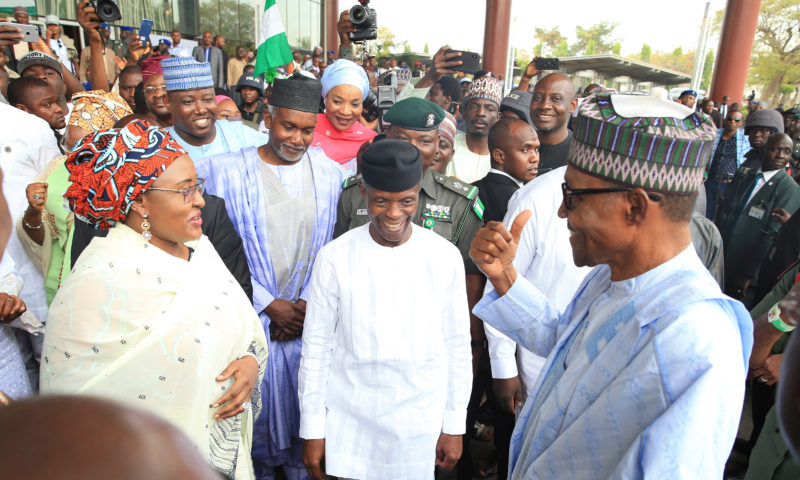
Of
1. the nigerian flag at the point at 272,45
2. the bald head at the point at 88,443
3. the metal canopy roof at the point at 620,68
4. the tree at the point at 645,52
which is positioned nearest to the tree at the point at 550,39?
the tree at the point at 645,52

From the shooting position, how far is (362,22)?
17.3 ft

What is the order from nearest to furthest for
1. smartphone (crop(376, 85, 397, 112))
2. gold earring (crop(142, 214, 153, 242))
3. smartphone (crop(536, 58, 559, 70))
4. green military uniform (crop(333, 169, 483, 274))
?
gold earring (crop(142, 214, 153, 242)) < green military uniform (crop(333, 169, 483, 274)) < smartphone (crop(376, 85, 397, 112)) < smartphone (crop(536, 58, 559, 70))

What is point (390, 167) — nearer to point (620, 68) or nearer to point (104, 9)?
point (104, 9)

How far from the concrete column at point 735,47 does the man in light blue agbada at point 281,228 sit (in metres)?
17.7

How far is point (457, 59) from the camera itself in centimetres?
472

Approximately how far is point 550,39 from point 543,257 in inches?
3133

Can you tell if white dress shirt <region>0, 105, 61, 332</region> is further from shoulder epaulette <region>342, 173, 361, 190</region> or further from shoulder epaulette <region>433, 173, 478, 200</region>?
shoulder epaulette <region>433, 173, 478, 200</region>

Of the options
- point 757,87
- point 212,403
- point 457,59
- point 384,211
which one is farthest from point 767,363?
point 757,87

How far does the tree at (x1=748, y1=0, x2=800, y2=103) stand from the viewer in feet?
108

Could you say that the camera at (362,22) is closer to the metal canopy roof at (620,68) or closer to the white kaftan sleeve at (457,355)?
the white kaftan sleeve at (457,355)

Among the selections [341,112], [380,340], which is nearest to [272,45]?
[341,112]

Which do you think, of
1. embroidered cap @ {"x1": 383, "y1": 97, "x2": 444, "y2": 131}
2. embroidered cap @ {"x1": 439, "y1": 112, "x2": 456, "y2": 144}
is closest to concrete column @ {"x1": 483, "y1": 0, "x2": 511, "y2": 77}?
embroidered cap @ {"x1": 439, "y1": 112, "x2": 456, "y2": 144}

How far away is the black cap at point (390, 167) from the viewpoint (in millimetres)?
2143

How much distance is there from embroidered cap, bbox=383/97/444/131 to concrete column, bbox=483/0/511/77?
48.6 feet
